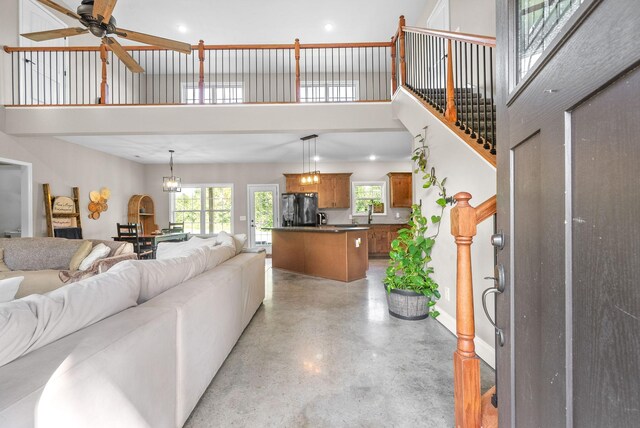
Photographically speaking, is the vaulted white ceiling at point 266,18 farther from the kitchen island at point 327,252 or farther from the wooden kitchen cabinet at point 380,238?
the wooden kitchen cabinet at point 380,238

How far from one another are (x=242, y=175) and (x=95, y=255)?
5062 mm

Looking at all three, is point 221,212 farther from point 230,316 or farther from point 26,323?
point 26,323

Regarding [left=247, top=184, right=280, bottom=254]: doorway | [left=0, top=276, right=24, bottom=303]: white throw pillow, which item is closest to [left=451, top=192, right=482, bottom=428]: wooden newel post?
[left=0, top=276, right=24, bottom=303]: white throw pillow

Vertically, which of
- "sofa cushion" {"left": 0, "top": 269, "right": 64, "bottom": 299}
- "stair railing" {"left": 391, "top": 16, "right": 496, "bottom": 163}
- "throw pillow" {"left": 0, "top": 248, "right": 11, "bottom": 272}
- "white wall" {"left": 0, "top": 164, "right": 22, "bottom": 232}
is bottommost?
"sofa cushion" {"left": 0, "top": 269, "right": 64, "bottom": 299}

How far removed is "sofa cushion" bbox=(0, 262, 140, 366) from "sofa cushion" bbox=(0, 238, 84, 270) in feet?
8.02

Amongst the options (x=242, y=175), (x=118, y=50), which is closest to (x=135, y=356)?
(x=118, y=50)

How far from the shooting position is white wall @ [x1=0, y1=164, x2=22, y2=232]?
457cm

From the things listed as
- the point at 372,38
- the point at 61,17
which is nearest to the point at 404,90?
the point at 372,38

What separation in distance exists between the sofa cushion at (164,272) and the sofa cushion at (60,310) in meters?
0.11

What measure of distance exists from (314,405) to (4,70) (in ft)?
20.0

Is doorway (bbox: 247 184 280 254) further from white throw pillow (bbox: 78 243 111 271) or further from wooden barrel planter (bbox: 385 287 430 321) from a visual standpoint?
wooden barrel planter (bbox: 385 287 430 321)

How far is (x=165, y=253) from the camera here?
2922 millimetres

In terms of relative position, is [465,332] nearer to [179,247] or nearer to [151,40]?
[179,247]

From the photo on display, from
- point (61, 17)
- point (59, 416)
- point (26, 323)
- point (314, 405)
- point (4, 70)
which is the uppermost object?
point (61, 17)
